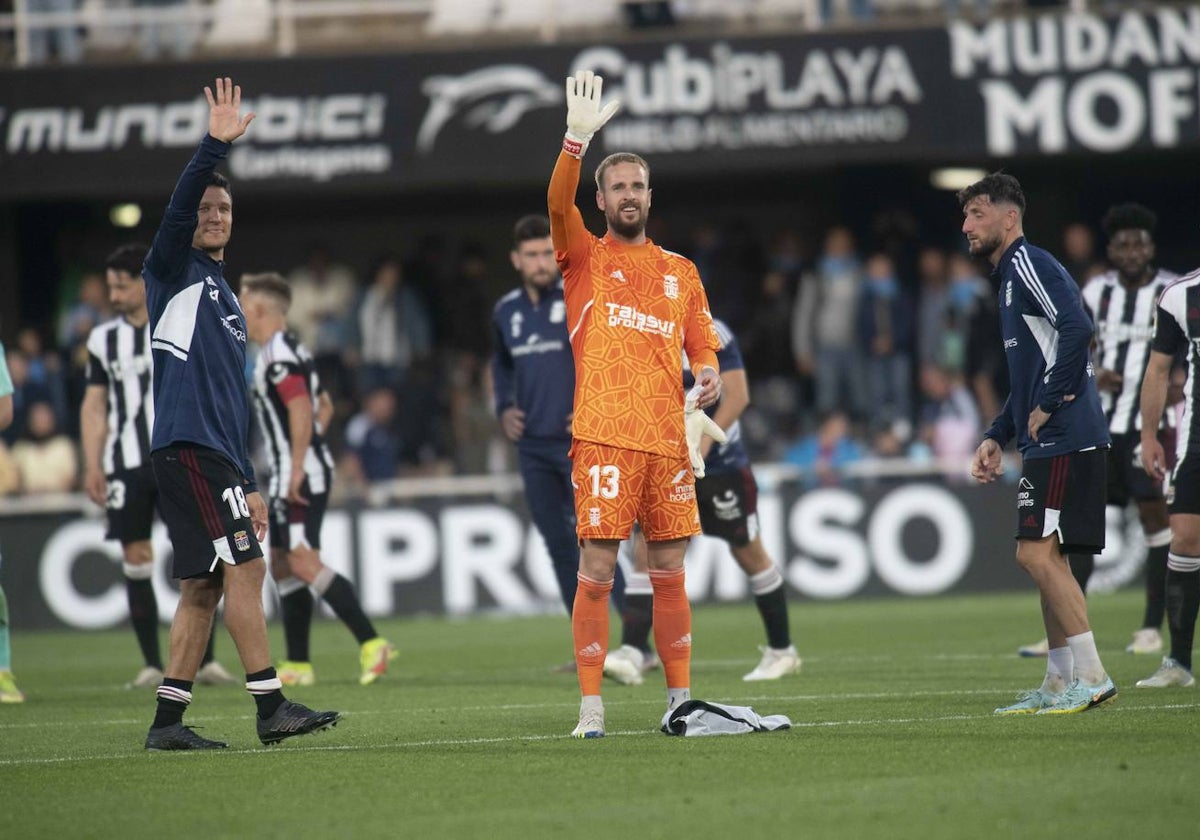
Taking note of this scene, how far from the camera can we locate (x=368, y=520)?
16.9 m

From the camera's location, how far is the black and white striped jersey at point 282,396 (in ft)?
34.5

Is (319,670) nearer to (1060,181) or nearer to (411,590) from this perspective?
(411,590)

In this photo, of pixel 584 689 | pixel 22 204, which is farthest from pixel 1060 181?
pixel 584 689

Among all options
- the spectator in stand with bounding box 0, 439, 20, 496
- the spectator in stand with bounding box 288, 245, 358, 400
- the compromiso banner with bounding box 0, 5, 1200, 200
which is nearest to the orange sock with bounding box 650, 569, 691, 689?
the compromiso banner with bounding box 0, 5, 1200, 200

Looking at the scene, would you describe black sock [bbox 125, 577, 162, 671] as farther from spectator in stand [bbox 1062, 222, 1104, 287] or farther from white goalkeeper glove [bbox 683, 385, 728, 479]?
spectator in stand [bbox 1062, 222, 1104, 287]

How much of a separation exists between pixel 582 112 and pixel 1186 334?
11.2ft

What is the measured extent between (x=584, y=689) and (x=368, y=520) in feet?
32.8

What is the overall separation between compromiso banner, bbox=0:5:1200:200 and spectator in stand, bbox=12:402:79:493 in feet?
8.33

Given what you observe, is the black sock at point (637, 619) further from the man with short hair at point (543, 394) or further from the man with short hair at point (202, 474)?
the man with short hair at point (202, 474)

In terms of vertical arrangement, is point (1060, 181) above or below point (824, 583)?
above

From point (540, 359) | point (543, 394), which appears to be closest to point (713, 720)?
point (543, 394)

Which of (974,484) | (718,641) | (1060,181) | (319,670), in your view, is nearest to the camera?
(319,670)

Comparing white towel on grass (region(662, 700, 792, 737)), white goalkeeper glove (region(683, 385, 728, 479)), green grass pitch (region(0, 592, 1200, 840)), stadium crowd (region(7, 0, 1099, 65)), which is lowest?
green grass pitch (region(0, 592, 1200, 840))

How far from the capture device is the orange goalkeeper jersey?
708 centimetres
